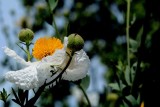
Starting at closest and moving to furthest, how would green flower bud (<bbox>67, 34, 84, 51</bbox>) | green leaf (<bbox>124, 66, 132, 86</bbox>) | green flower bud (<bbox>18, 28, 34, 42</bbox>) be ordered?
green flower bud (<bbox>67, 34, 84, 51</bbox>) < green flower bud (<bbox>18, 28, 34, 42</bbox>) < green leaf (<bbox>124, 66, 132, 86</bbox>)

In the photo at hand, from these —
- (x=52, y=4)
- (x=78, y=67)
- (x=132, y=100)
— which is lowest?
(x=132, y=100)

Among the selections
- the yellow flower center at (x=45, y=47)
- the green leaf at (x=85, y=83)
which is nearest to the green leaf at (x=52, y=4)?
the green leaf at (x=85, y=83)

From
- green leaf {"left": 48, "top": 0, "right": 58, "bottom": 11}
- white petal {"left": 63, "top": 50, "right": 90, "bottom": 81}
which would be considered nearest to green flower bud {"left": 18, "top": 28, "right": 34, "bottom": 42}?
white petal {"left": 63, "top": 50, "right": 90, "bottom": 81}

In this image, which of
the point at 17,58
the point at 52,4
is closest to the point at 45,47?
the point at 17,58

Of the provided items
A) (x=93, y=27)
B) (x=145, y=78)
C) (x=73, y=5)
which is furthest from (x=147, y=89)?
(x=93, y=27)

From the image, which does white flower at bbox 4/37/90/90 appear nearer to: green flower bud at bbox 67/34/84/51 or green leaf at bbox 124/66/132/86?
green flower bud at bbox 67/34/84/51

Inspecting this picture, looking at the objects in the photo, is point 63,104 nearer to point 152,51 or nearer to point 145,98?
point 152,51

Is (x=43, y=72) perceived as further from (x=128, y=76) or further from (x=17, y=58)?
(x=128, y=76)
